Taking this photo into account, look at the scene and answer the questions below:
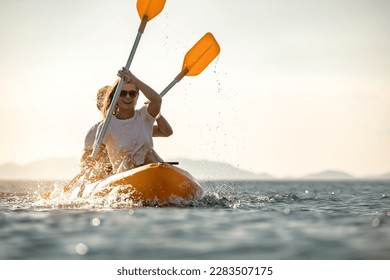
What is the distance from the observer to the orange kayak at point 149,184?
704cm

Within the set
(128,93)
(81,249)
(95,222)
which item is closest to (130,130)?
(128,93)

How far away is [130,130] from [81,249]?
3.69 metres

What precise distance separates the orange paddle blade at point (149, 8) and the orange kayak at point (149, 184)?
2.78m

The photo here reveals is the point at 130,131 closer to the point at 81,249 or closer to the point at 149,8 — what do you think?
the point at 149,8

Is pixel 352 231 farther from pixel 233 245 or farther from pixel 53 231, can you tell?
pixel 53 231

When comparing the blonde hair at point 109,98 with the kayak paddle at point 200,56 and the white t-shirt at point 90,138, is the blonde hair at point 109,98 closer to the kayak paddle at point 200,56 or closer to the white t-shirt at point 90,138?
the white t-shirt at point 90,138

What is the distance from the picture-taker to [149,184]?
Result: 703cm

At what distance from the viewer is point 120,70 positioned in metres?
7.77

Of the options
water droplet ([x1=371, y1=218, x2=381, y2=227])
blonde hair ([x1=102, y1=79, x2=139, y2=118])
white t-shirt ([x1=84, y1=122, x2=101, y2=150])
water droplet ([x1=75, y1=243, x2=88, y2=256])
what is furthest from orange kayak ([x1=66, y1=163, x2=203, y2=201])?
water droplet ([x1=75, y1=243, x2=88, y2=256])

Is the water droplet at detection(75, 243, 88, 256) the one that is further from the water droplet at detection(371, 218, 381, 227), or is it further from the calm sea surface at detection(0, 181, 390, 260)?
the water droplet at detection(371, 218, 381, 227)

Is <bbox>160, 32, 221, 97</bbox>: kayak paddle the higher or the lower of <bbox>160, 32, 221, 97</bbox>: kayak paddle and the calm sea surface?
the higher

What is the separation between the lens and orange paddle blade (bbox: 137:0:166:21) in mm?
8938
